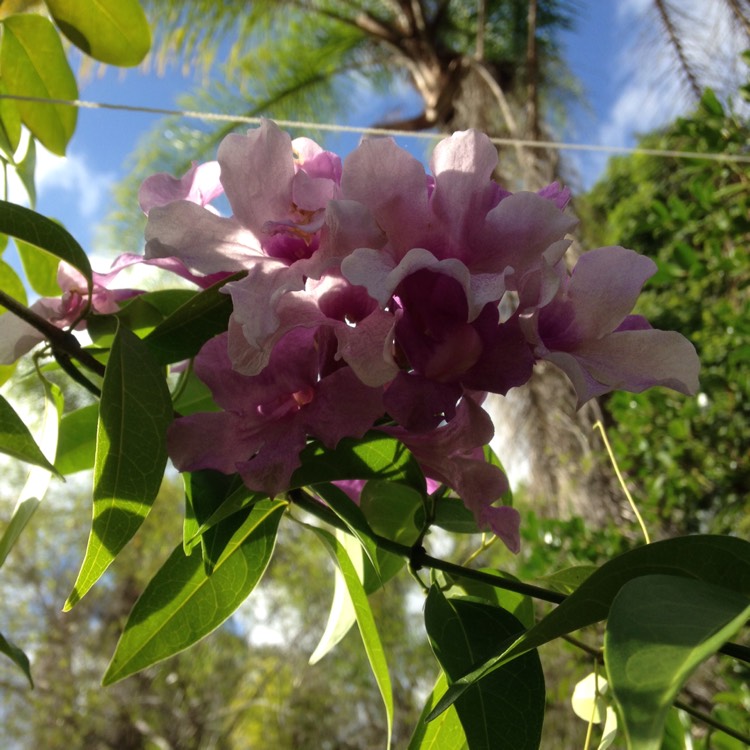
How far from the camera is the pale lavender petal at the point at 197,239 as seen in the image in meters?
0.21

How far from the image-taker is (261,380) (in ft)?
0.71

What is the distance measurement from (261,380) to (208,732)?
5568 mm

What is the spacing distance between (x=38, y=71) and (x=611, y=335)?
1.00ft

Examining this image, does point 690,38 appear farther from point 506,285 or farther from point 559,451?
point 506,285

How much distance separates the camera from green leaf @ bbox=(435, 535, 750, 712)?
0.18 metres

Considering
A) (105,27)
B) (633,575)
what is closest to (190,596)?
(633,575)

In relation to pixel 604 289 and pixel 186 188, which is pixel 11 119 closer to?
pixel 186 188

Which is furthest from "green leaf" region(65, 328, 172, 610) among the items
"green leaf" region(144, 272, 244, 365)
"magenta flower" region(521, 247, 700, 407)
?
"magenta flower" region(521, 247, 700, 407)

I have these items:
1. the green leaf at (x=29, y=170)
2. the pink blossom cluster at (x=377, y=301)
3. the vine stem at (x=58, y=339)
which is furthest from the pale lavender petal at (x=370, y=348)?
the green leaf at (x=29, y=170)

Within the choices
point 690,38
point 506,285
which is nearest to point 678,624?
point 506,285

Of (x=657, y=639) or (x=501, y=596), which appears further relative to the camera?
(x=501, y=596)

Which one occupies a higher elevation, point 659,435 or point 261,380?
point 261,380

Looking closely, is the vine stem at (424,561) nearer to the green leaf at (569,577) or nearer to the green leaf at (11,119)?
the green leaf at (569,577)

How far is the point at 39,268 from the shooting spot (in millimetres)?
340
